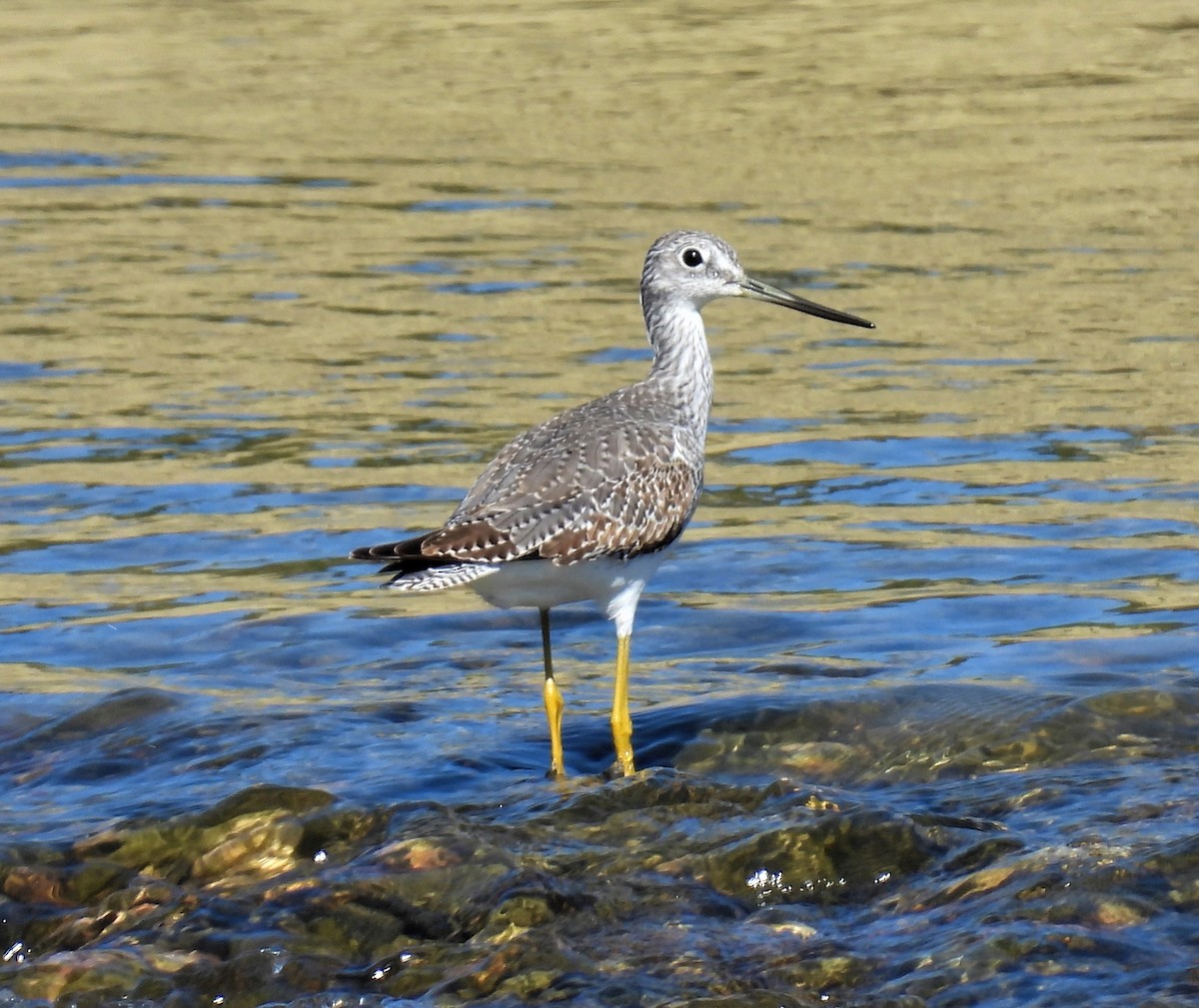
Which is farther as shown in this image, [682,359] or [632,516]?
[682,359]

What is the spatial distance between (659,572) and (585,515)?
3112 millimetres

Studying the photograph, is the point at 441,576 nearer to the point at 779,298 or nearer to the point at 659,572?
the point at 779,298

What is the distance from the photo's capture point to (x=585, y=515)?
859 centimetres

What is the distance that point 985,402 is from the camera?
14250mm

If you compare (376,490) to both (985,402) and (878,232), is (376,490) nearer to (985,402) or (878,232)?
(985,402)

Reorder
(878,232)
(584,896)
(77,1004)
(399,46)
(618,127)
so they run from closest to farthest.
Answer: (77,1004) → (584,896) → (878,232) → (618,127) → (399,46)

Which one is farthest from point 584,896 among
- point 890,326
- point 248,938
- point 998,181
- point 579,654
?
point 998,181

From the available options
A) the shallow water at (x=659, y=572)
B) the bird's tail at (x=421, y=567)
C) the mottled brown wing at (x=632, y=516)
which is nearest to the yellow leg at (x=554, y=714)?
the shallow water at (x=659, y=572)

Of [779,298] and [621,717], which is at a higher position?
[779,298]

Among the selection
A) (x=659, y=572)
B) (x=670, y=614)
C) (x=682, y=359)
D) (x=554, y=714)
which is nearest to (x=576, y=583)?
(x=554, y=714)

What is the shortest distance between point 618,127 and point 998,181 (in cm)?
425

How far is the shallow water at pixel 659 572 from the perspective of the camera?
721cm

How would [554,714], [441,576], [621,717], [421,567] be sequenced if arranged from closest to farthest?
[441,576] → [421,567] → [554,714] → [621,717]

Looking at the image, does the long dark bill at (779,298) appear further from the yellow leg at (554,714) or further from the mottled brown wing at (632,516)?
the yellow leg at (554,714)
